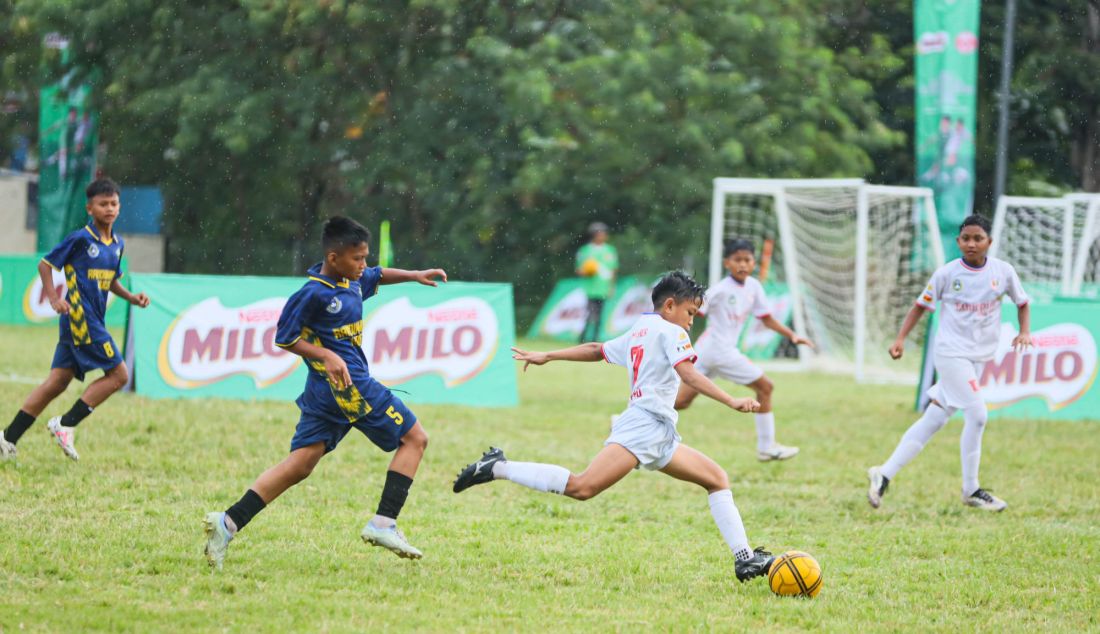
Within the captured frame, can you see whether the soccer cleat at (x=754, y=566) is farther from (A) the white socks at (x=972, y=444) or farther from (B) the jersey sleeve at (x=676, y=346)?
(A) the white socks at (x=972, y=444)

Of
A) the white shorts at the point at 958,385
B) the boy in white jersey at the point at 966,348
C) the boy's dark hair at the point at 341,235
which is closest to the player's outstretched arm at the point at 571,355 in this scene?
the boy's dark hair at the point at 341,235

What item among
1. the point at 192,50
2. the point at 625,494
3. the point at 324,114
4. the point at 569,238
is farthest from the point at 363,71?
the point at 625,494

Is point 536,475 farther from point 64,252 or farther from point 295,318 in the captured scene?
point 64,252

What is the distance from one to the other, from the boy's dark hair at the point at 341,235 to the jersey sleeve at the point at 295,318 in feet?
0.75

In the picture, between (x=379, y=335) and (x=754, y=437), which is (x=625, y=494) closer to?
(x=754, y=437)

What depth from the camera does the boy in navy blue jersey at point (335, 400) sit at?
6.12m

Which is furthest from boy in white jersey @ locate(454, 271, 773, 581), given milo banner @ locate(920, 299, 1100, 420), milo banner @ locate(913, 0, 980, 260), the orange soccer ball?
milo banner @ locate(913, 0, 980, 260)

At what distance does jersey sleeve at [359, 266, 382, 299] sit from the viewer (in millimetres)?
6645

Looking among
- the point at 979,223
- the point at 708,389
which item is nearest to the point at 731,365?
the point at 979,223

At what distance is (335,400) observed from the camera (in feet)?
20.6

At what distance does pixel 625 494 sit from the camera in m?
9.12

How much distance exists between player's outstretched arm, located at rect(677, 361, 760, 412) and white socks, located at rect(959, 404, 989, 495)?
10.8ft

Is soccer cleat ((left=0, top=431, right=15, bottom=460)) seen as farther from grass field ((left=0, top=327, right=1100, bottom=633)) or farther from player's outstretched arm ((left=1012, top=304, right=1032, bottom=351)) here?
player's outstretched arm ((left=1012, top=304, right=1032, bottom=351))

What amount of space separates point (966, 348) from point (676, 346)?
3.36 meters
